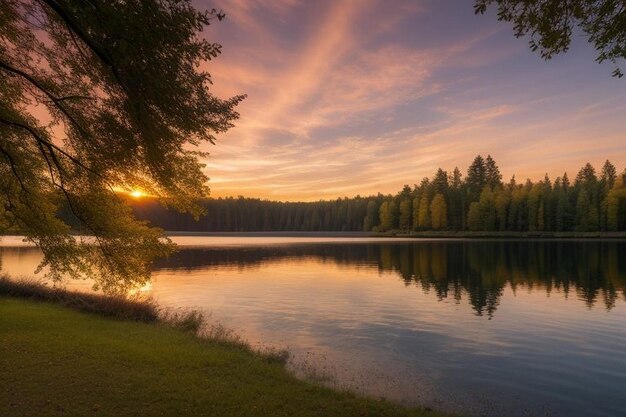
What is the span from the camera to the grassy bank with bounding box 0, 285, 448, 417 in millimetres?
10852

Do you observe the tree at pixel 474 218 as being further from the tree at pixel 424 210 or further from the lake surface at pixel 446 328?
the lake surface at pixel 446 328

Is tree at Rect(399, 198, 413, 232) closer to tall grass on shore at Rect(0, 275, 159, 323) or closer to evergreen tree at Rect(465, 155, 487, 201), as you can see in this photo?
evergreen tree at Rect(465, 155, 487, 201)

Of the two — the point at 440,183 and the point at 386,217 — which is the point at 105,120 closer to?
the point at 440,183

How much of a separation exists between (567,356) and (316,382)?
12810 mm

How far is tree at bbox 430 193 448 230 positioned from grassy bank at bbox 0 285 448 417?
137 meters

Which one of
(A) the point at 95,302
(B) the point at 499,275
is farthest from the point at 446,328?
(B) the point at 499,275

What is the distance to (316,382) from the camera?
14.6 m

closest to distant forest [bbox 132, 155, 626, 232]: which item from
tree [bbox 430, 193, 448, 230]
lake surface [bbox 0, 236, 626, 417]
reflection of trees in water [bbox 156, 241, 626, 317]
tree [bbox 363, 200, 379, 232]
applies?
tree [bbox 430, 193, 448, 230]

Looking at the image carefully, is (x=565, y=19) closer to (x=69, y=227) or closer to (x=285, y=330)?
(x=69, y=227)

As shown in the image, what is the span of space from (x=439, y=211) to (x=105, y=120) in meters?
146

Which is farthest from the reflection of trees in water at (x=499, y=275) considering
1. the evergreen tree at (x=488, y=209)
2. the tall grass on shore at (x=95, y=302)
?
the evergreen tree at (x=488, y=209)

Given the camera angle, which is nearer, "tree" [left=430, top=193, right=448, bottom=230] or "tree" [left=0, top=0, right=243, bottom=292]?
"tree" [left=0, top=0, right=243, bottom=292]

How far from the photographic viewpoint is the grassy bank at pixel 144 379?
1085 centimetres

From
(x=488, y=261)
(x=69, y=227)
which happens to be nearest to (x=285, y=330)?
(x=69, y=227)
